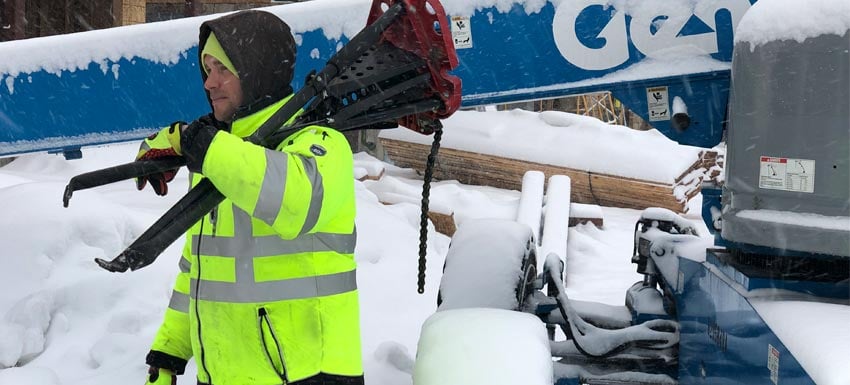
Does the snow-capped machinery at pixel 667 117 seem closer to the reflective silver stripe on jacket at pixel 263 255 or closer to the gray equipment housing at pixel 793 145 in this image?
the gray equipment housing at pixel 793 145

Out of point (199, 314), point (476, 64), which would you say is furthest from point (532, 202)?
point (199, 314)

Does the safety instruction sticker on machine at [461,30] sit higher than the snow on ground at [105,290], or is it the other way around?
the safety instruction sticker on machine at [461,30]

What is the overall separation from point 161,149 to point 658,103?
2097 millimetres

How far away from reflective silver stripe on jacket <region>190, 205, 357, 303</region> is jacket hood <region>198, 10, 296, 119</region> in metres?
0.29

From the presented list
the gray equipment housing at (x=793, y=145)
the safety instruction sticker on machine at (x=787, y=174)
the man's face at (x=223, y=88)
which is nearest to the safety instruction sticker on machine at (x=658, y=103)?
the gray equipment housing at (x=793, y=145)

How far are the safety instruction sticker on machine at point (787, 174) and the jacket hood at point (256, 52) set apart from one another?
1.34 m

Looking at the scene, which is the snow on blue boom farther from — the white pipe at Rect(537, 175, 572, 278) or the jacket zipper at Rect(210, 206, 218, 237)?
the white pipe at Rect(537, 175, 572, 278)

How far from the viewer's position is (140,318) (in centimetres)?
488

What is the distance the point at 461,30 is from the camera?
3.61m

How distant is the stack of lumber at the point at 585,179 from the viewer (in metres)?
10.5

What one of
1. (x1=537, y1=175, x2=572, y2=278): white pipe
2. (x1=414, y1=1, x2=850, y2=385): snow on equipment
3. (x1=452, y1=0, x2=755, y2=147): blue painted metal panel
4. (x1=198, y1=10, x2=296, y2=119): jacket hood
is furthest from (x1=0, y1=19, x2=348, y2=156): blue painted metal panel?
(x1=537, y1=175, x2=572, y2=278): white pipe

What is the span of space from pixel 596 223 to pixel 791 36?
703 cm

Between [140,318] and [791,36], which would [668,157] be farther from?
[791,36]

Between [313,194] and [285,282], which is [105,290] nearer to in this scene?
[285,282]
